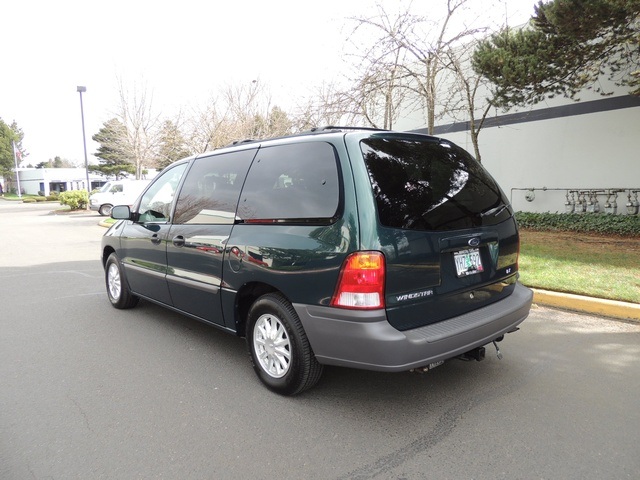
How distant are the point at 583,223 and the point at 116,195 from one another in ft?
70.4

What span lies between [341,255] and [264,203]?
3.02 ft

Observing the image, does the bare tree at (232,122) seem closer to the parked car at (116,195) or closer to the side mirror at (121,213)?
the parked car at (116,195)

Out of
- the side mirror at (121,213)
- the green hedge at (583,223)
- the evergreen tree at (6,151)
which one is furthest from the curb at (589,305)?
the evergreen tree at (6,151)

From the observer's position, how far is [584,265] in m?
7.00

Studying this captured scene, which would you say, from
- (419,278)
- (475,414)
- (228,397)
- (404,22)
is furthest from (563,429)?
(404,22)

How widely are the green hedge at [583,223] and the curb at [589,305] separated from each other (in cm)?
664

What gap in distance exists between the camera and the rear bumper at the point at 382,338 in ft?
8.48

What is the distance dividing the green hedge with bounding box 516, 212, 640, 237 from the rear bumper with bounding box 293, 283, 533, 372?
963cm

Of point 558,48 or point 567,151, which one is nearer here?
point 558,48

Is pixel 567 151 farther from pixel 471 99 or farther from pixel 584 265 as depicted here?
pixel 584 265

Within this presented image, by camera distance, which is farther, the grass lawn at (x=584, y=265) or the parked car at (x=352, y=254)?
the grass lawn at (x=584, y=265)

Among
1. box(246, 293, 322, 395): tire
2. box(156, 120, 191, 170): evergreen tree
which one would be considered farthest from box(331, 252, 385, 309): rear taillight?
box(156, 120, 191, 170): evergreen tree

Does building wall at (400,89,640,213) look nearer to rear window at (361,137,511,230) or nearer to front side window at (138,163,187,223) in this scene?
rear window at (361,137,511,230)

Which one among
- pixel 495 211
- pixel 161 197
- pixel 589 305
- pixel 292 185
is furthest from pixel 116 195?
pixel 495 211
